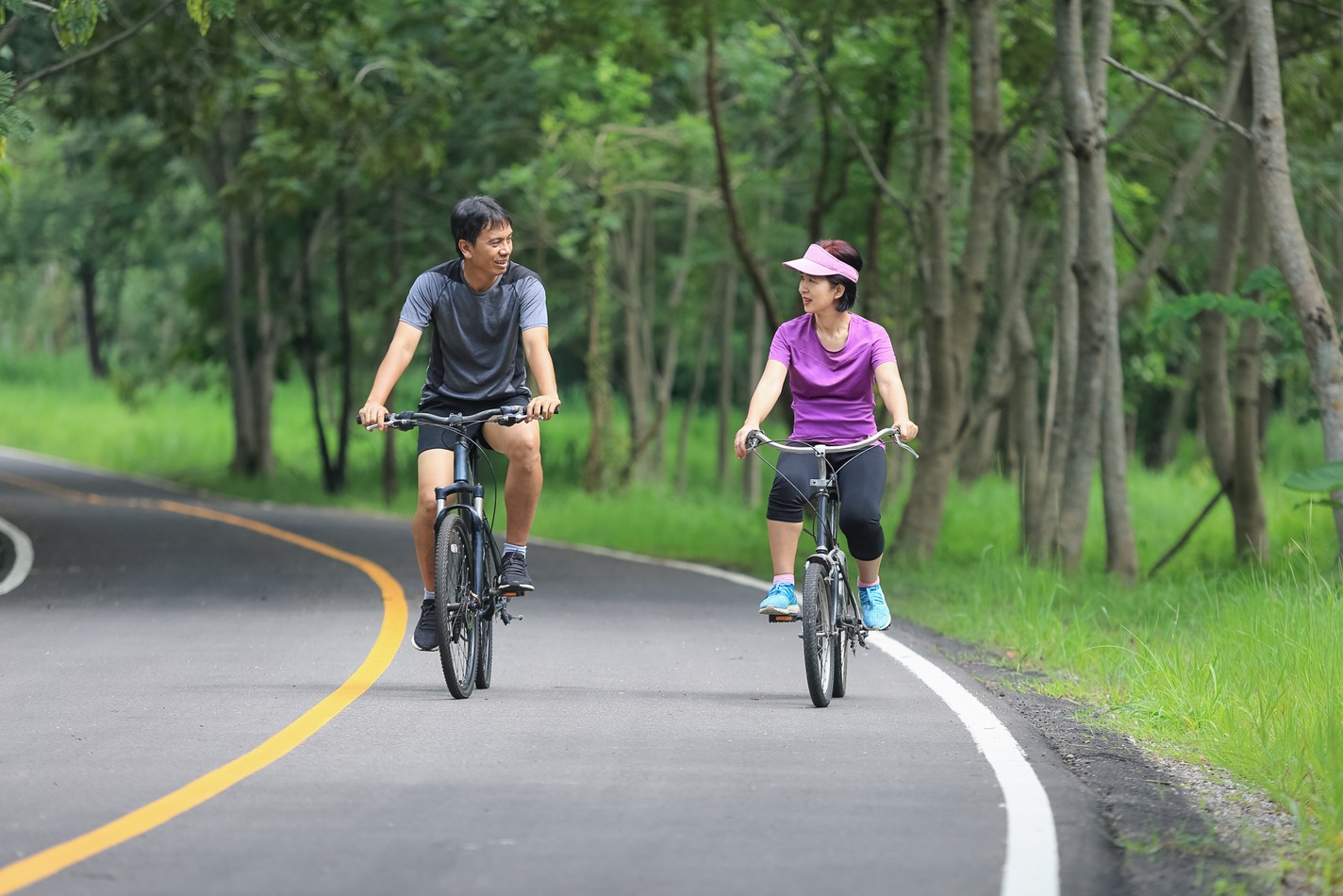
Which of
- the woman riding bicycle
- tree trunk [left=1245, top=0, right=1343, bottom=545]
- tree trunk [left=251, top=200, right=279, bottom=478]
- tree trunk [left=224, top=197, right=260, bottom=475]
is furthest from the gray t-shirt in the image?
tree trunk [left=251, top=200, right=279, bottom=478]

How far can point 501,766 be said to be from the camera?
23.9ft

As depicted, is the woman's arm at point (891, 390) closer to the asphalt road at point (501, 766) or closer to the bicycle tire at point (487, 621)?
the asphalt road at point (501, 766)

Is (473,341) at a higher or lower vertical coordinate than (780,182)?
lower

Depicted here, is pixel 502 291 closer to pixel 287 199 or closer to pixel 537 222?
pixel 287 199

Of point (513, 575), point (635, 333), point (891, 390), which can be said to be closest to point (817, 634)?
point (891, 390)

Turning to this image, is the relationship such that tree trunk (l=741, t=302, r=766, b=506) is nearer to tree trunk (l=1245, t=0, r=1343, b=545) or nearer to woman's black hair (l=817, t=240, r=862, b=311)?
tree trunk (l=1245, t=0, r=1343, b=545)

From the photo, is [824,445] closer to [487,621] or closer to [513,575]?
[513,575]

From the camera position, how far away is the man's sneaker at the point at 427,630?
9078mm

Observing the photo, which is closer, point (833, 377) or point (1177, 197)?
point (833, 377)

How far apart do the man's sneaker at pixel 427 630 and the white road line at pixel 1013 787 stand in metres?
2.38

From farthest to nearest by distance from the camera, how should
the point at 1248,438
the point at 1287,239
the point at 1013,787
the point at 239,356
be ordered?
the point at 239,356, the point at 1248,438, the point at 1287,239, the point at 1013,787

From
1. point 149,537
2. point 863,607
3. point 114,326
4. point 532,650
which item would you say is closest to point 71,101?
point 149,537

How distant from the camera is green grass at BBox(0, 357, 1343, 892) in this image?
7.64m

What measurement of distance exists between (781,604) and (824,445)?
739mm
